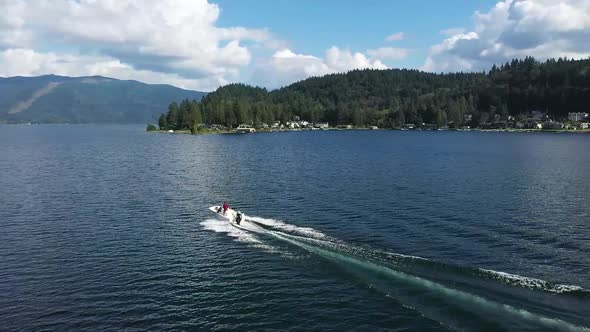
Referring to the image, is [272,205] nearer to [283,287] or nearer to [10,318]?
[283,287]

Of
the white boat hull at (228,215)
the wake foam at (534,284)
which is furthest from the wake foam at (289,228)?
the wake foam at (534,284)

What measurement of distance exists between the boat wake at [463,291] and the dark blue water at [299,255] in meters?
0.18

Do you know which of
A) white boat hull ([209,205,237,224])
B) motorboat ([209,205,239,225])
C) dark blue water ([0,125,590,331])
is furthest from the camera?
white boat hull ([209,205,237,224])

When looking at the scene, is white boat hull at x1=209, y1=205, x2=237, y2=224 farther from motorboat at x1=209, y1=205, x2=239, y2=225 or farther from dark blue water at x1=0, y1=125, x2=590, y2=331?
dark blue water at x1=0, y1=125, x2=590, y2=331

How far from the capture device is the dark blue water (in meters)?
38.6

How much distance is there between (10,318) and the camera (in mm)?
39000

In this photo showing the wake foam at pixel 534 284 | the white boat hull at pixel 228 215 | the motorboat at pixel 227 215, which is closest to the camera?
the wake foam at pixel 534 284

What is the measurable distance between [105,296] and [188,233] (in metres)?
21.8

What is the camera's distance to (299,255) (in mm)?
53625

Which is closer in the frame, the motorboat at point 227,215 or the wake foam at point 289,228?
the wake foam at point 289,228

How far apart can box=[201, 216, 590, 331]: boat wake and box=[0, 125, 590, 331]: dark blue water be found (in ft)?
0.58

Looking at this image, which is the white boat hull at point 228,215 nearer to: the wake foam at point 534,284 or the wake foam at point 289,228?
the wake foam at point 289,228

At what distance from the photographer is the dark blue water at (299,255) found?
127 feet

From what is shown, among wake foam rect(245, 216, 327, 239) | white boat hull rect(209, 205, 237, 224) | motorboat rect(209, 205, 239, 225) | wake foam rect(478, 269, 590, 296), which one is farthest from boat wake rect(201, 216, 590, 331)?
white boat hull rect(209, 205, 237, 224)
